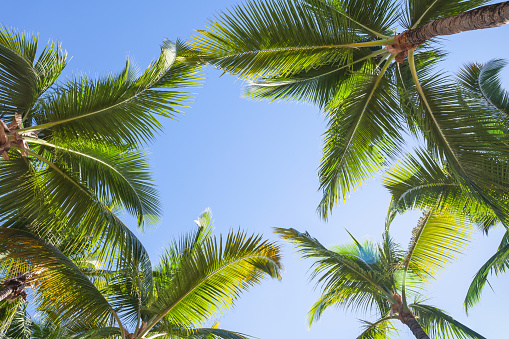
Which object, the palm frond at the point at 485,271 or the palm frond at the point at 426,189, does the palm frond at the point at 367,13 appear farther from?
the palm frond at the point at 485,271

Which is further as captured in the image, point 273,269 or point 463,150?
point 273,269

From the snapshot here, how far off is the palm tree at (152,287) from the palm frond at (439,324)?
12.1 feet

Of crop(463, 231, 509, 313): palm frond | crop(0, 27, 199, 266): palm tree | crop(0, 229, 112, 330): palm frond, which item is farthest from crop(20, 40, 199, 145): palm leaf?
crop(463, 231, 509, 313): palm frond

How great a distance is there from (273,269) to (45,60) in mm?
4892

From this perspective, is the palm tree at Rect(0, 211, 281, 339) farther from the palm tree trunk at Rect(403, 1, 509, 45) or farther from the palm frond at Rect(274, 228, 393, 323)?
the palm tree trunk at Rect(403, 1, 509, 45)

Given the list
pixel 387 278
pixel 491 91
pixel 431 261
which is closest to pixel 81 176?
pixel 387 278

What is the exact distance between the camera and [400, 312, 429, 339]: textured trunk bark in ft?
25.6

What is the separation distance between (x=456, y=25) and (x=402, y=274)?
6.13 m

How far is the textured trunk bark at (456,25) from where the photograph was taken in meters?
4.18

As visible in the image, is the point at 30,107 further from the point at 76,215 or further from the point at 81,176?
the point at 76,215

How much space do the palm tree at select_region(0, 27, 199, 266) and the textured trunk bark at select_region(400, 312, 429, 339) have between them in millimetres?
A: 5367

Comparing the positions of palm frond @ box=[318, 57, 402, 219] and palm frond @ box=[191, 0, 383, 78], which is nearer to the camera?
palm frond @ box=[191, 0, 383, 78]

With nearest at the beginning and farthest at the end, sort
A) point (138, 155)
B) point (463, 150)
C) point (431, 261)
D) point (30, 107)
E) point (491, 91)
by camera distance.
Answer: point (463, 150)
point (30, 107)
point (138, 155)
point (431, 261)
point (491, 91)

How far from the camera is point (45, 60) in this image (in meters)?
6.70
